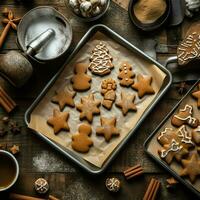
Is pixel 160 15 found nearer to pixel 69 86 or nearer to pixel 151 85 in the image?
pixel 151 85

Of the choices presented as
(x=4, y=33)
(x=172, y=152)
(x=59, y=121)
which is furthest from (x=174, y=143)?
(x=4, y=33)

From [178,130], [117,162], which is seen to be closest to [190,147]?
[178,130]

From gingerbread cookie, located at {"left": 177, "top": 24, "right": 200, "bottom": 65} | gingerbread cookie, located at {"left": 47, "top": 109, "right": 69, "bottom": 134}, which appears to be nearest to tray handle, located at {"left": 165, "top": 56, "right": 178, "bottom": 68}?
gingerbread cookie, located at {"left": 177, "top": 24, "right": 200, "bottom": 65}

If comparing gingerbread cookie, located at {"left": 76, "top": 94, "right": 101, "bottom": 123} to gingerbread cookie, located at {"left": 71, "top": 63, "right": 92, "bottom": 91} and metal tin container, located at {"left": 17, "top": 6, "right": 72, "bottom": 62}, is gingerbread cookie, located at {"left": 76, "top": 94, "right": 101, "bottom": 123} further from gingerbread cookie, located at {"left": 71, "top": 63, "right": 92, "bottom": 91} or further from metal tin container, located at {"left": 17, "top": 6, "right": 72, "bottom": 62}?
metal tin container, located at {"left": 17, "top": 6, "right": 72, "bottom": 62}

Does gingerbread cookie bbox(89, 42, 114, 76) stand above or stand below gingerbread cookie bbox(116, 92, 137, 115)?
above

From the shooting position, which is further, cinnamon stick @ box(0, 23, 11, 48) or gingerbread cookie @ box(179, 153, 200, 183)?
cinnamon stick @ box(0, 23, 11, 48)

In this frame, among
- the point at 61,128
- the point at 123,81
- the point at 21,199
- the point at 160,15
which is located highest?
the point at 160,15

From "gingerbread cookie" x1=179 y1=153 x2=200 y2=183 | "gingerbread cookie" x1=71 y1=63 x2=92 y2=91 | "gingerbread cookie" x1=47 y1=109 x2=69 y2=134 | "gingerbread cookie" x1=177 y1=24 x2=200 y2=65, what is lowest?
"gingerbread cookie" x1=179 y1=153 x2=200 y2=183

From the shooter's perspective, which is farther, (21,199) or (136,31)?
(136,31)
